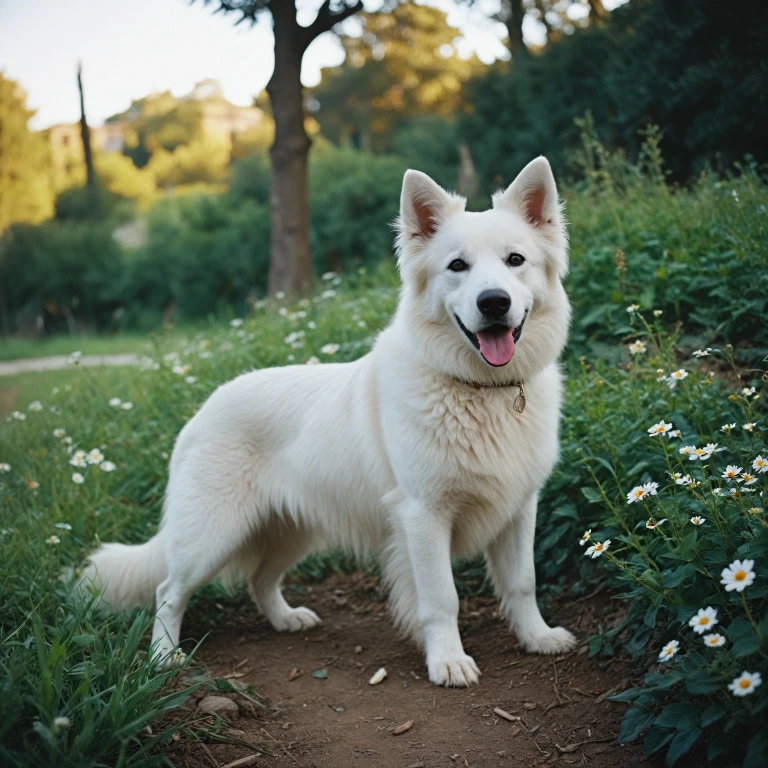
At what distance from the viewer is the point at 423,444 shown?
3.11 metres

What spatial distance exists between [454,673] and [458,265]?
1.80 meters

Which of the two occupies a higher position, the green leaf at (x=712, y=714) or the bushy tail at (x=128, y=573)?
the green leaf at (x=712, y=714)

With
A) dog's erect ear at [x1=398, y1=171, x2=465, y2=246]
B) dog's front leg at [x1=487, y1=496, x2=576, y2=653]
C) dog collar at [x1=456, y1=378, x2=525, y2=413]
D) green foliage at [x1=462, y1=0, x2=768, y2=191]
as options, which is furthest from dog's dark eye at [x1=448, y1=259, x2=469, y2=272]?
green foliage at [x1=462, y1=0, x2=768, y2=191]

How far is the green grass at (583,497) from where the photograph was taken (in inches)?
88.3

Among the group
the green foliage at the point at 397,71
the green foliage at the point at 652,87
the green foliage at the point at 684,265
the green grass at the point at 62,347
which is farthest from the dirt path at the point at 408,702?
the green foliage at the point at 397,71

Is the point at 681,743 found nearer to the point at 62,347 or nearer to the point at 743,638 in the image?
the point at 743,638

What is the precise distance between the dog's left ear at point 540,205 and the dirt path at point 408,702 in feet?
5.64

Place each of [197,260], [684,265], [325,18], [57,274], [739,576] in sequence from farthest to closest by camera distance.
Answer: [57,274], [197,260], [325,18], [684,265], [739,576]

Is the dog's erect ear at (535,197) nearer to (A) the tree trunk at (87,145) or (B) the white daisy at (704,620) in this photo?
(B) the white daisy at (704,620)

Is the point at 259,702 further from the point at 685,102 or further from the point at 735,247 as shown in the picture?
the point at 685,102

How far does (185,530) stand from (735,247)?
12.8 feet

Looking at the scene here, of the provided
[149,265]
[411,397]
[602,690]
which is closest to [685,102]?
[411,397]

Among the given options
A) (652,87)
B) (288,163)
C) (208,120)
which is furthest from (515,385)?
(208,120)

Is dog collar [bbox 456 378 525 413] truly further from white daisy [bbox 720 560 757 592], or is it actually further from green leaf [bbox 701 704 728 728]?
green leaf [bbox 701 704 728 728]
